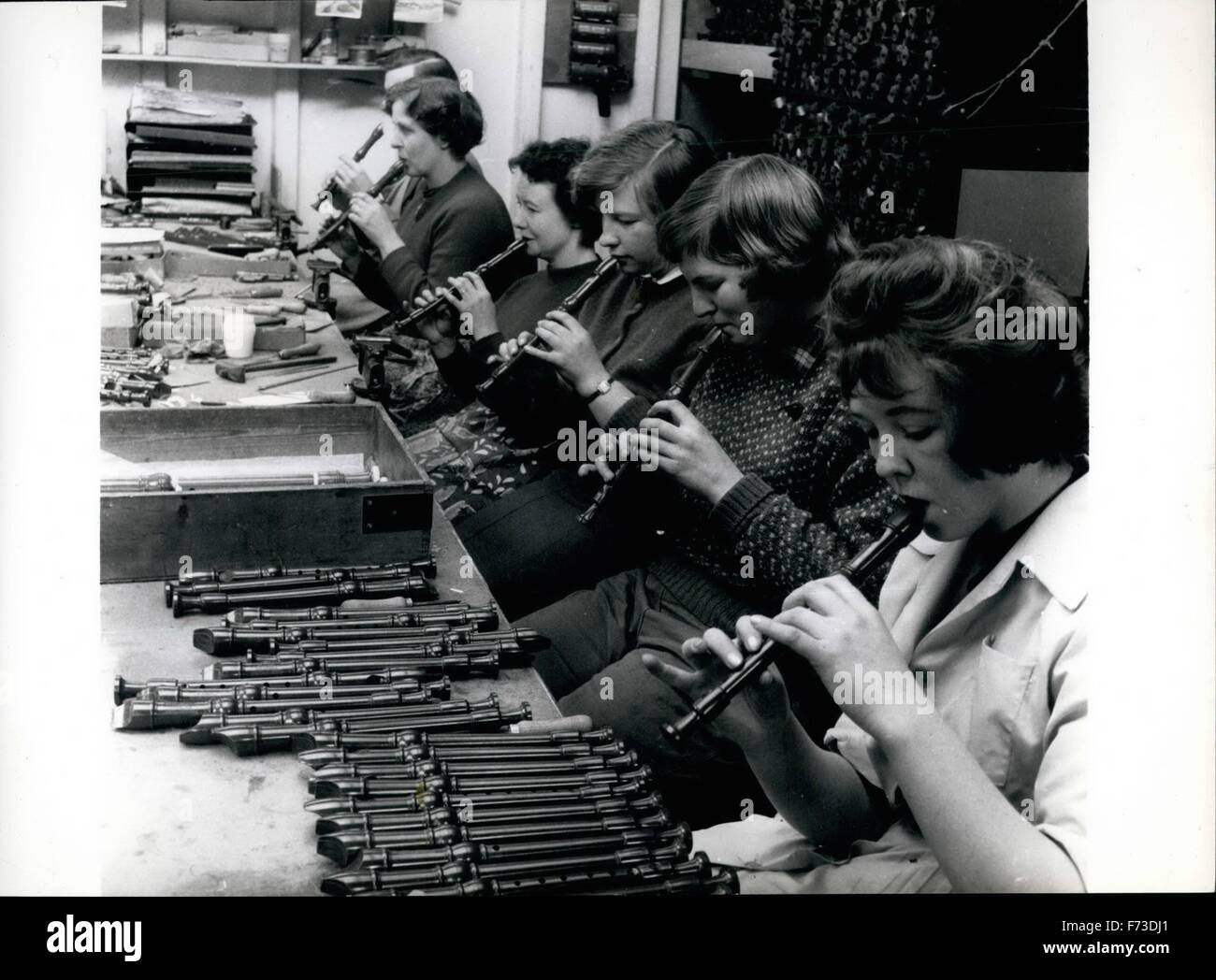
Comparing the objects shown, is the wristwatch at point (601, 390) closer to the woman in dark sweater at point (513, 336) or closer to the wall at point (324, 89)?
the woman in dark sweater at point (513, 336)

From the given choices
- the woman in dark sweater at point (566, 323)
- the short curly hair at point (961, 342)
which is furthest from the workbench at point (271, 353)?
the short curly hair at point (961, 342)

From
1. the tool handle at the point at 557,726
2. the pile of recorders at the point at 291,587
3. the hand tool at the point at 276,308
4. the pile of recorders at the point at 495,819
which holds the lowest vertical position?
the pile of recorders at the point at 495,819

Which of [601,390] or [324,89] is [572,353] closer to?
[601,390]

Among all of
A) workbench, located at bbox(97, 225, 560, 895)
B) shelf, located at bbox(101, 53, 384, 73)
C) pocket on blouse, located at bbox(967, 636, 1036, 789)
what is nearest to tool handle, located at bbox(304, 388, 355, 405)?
shelf, located at bbox(101, 53, 384, 73)

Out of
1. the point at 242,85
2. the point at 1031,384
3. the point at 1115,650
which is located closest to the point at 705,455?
the point at 1031,384

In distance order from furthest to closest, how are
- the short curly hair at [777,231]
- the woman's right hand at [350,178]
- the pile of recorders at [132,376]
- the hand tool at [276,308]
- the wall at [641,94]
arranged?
the hand tool at [276,308] < the woman's right hand at [350,178] < the pile of recorders at [132,376] < the wall at [641,94] < the short curly hair at [777,231]

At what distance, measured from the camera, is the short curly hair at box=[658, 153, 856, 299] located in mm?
2475

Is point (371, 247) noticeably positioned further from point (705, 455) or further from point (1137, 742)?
point (1137, 742)

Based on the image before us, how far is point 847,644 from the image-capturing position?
1782 mm

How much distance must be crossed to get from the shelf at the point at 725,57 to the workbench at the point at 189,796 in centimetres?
129

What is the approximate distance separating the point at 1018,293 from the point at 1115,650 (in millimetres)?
743

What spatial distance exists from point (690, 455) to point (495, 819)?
2.69 ft

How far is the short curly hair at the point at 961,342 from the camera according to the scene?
1.89 meters

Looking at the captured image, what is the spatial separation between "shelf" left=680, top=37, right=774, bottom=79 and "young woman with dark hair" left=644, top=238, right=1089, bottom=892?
844 millimetres
